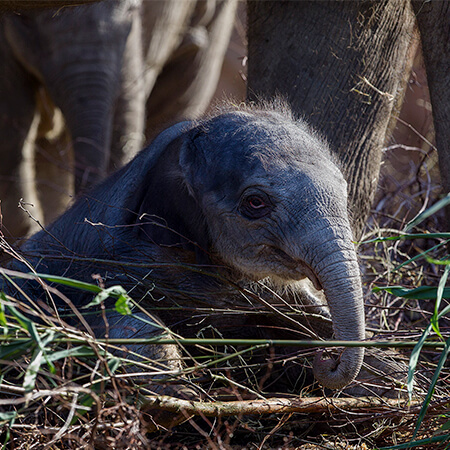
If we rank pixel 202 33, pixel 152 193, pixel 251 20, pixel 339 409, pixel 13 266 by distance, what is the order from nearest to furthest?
1. pixel 339 409
2. pixel 152 193
3. pixel 13 266
4. pixel 251 20
5. pixel 202 33

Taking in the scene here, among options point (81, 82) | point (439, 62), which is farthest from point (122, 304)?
point (81, 82)

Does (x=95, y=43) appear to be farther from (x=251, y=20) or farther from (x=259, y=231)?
(x=259, y=231)

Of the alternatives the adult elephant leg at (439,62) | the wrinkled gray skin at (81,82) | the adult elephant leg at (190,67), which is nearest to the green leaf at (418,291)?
the adult elephant leg at (439,62)

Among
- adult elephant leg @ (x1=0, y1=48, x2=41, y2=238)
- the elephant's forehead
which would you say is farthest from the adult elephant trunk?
adult elephant leg @ (x1=0, y1=48, x2=41, y2=238)

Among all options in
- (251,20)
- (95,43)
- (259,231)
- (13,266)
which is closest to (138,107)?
(95,43)

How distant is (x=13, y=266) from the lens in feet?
8.61

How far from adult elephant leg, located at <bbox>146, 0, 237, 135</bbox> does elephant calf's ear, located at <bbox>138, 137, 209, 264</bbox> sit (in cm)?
340

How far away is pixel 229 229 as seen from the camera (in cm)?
214

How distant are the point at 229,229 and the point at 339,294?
1.48 feet

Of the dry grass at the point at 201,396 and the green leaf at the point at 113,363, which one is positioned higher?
the green leaf at the point at 113,363

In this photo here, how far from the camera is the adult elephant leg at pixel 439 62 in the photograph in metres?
2.44

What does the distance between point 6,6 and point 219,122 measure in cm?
76

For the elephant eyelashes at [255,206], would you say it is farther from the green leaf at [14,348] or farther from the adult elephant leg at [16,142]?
the adult elephant leg at [16,142]

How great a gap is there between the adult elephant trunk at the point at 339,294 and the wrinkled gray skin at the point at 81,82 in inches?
84.0
